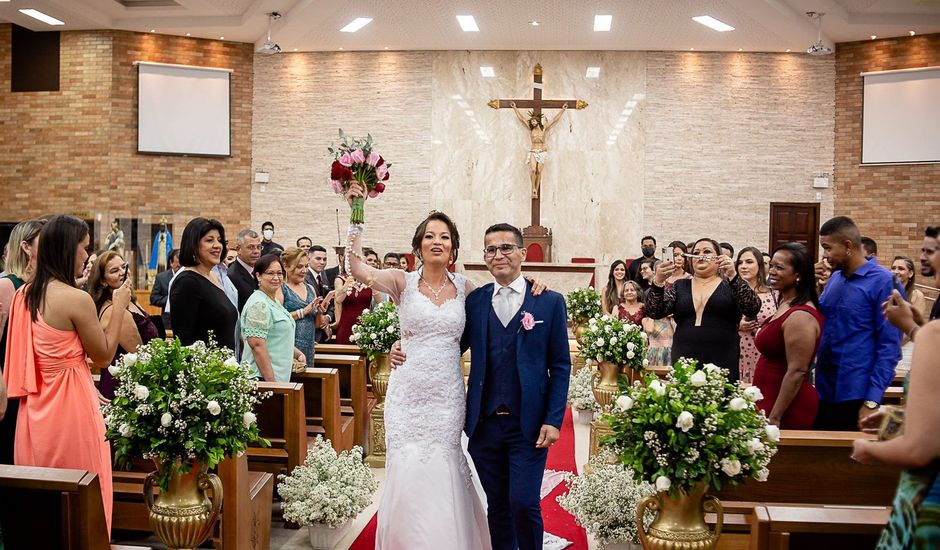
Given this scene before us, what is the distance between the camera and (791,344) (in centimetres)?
418

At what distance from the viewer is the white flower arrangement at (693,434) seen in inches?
125

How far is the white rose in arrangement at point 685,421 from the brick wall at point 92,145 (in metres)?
15.3

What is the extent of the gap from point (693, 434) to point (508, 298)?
1.14 metres

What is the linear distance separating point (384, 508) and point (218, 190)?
593 inches

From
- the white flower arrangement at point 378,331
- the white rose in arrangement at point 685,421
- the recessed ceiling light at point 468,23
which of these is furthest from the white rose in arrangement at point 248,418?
the recessed ceiling light at point 468,23

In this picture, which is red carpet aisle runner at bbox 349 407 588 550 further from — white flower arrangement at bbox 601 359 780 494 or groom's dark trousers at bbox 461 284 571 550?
white flower arrangement at bbox 601 359 780 494

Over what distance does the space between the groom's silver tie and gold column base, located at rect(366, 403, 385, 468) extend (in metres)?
3.39

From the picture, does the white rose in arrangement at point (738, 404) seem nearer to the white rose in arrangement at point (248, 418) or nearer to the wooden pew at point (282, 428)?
the white rose in arrangement at point (248, 418)

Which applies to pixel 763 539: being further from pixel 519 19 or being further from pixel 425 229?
pixel 519 19

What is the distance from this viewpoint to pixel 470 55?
1812cm

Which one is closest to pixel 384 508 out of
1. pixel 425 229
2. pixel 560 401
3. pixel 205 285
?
pixel 560 401

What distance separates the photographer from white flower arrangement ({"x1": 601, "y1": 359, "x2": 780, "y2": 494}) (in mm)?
3188

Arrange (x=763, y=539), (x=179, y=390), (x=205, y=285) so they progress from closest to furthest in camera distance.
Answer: (x=763, y=539), (x=179, y=390), (x=205, y=285)

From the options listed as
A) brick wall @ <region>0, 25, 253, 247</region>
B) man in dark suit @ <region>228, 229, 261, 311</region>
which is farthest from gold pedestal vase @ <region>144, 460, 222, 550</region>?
brick wall @ <region>0, 25, 253, 247</region>
